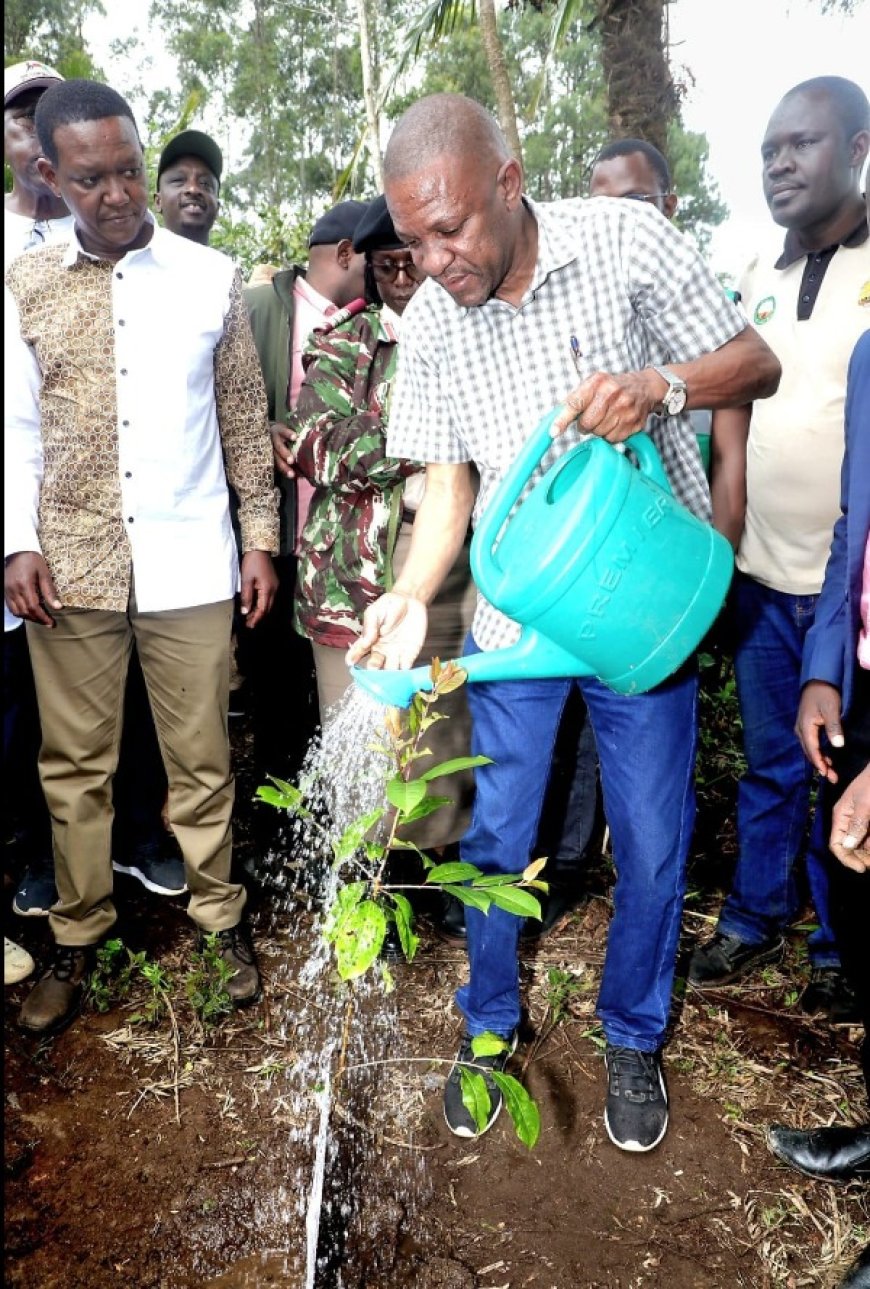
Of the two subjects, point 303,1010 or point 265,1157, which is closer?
point 265,1157

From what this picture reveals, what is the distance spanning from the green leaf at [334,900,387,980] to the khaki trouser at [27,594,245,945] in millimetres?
1089

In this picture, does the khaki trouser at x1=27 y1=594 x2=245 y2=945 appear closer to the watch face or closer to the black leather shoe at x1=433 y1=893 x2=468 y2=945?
the black leather shoe at x1=433 y1=893 x2=468 y2=945

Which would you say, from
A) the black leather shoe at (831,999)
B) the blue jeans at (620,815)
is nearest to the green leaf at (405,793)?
the blue jeans at (620,815)

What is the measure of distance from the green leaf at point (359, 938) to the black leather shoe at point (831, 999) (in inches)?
57.0

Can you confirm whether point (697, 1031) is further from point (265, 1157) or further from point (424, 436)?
point (424, 436)

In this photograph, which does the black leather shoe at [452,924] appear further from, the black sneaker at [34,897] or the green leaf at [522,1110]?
the green leaf at [522,1110]

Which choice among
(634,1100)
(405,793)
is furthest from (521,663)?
(634,1100)

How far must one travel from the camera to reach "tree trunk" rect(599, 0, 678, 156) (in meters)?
5.61

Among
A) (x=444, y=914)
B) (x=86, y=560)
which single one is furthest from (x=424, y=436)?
(x=444, y=914)

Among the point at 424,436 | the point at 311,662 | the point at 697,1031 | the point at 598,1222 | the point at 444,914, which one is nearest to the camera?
the point at 598,1222

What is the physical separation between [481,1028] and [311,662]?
1.26m

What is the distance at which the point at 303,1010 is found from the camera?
231 cm

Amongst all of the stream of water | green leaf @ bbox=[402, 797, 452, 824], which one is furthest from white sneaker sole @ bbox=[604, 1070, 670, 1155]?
green leaf @ bbox=[402, 797, 452, 824]

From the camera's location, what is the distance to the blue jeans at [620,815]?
1.75 metres
